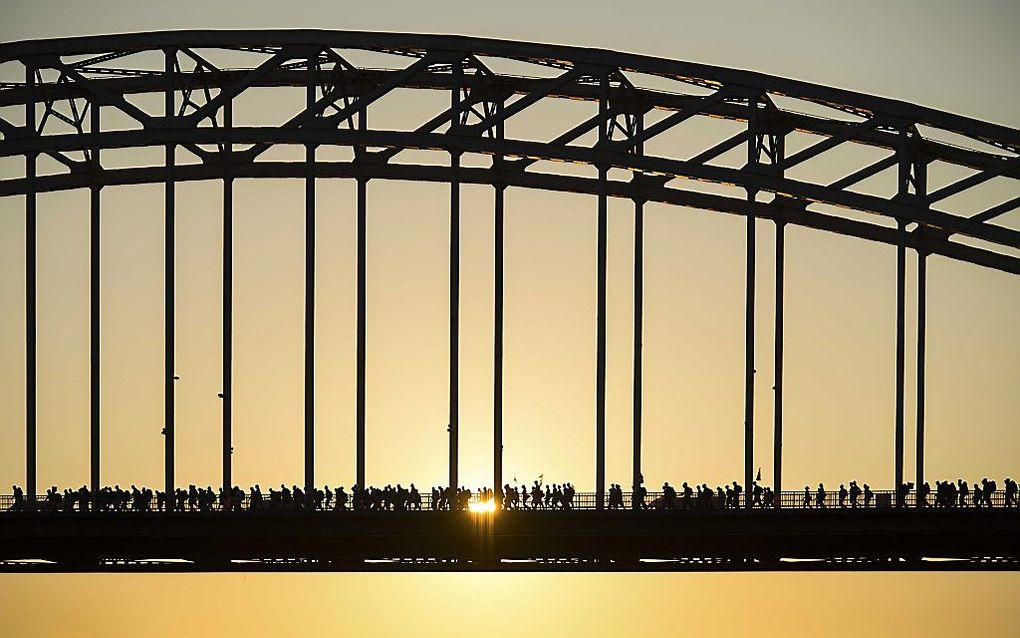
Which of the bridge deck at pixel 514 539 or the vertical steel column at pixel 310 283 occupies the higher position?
the vertical steel column at pixel 310 283

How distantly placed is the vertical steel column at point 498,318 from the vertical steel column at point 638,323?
12.0 feet

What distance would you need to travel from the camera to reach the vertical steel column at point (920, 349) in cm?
12138

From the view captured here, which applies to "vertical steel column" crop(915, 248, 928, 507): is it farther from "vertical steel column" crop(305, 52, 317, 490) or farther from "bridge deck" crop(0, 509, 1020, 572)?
"vertical steel column" crop(305, 52, 317, 490)

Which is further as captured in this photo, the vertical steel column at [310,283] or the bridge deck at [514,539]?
the vertical steel column at [310,283]

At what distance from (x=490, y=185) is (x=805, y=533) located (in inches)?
576

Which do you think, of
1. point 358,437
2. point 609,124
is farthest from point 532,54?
point 358,437

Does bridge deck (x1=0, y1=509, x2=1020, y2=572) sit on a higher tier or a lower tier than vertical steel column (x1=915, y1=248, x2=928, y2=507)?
lower

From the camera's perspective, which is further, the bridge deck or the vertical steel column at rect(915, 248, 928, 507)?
the vertical steel column at rect(915, 248, 928, 507)

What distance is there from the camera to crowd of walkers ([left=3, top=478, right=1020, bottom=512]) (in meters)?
116

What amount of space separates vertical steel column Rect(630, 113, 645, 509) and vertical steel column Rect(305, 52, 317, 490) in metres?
8.73

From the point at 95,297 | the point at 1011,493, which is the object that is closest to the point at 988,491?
the point at 1011,493

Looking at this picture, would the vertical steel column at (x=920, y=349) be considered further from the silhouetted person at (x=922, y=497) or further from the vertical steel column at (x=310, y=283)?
the vertical steel column at (x=310, y=283)

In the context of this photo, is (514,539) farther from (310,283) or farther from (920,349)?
(920,349)

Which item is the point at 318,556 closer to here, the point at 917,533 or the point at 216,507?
the point at 216,507
